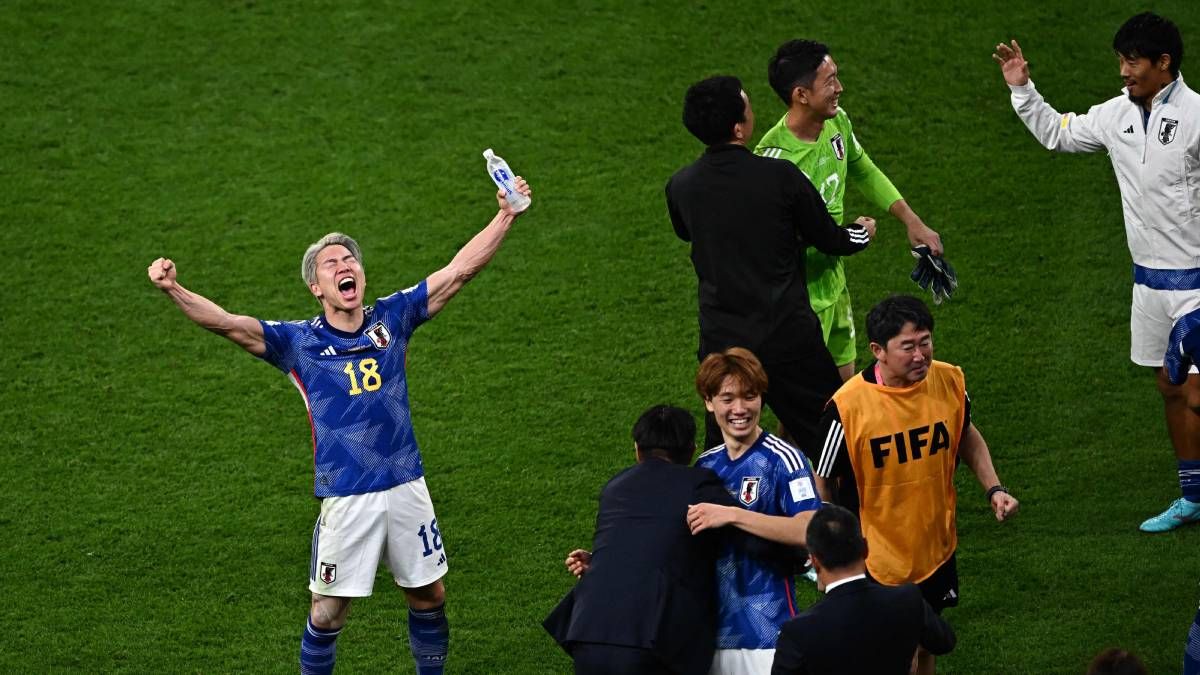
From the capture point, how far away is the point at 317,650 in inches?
215

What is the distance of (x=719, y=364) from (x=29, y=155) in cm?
675

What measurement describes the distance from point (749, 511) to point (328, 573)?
176cm

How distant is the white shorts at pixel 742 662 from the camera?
431 centimetres

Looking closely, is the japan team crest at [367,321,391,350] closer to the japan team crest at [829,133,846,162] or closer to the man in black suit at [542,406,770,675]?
the man in black suit at [542,406,770,675]

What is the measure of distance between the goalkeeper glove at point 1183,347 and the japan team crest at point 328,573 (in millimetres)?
2919

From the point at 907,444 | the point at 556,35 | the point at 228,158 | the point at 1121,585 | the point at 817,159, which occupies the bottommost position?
the point at 1121,585

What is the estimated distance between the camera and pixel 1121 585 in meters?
6.14

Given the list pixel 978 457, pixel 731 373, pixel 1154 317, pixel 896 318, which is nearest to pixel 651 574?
pixel 731 373

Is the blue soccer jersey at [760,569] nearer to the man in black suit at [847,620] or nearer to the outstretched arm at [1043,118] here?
the man in black suit at [847,620]

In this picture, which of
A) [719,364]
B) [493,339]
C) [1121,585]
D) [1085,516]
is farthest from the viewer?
[493,339]

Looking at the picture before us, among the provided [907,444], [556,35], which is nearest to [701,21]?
[556,35]

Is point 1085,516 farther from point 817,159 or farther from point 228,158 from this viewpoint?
point 228,158

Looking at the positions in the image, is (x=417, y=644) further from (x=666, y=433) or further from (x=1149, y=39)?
(x=1149, y=39)

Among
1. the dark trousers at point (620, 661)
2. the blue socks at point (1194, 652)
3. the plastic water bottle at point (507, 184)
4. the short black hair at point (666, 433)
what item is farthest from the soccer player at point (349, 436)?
the blue socks at point (1194, 652)
